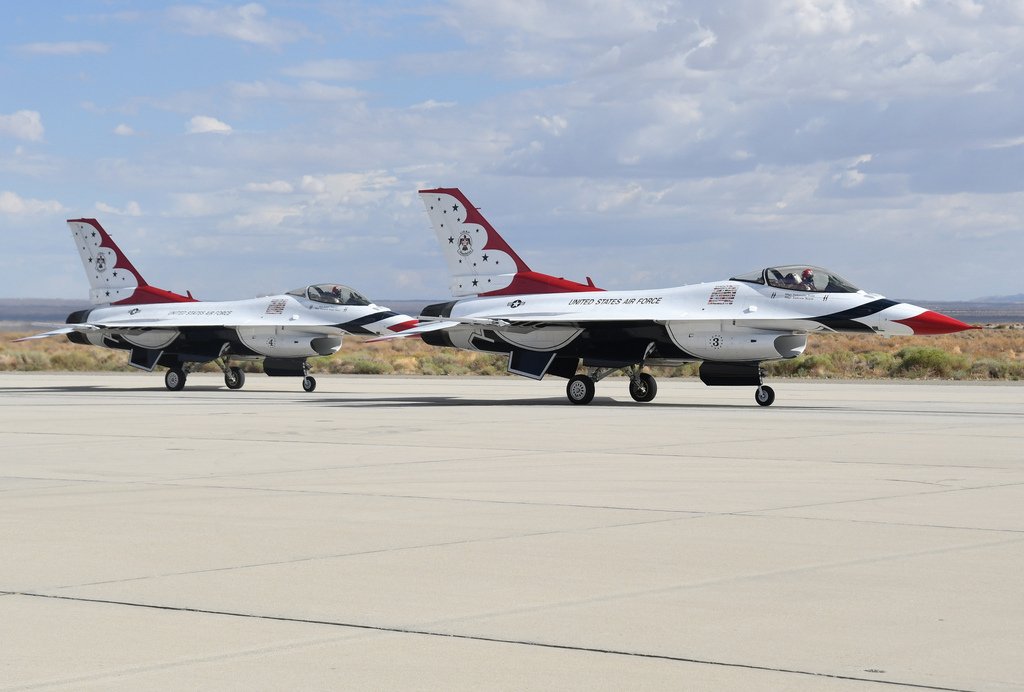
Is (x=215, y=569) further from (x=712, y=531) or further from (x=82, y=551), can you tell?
(x=712, y=531)

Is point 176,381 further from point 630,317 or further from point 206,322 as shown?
point 630,317

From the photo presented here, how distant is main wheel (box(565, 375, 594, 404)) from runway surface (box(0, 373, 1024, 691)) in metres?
8.53

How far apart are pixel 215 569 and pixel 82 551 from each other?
46.2 inches

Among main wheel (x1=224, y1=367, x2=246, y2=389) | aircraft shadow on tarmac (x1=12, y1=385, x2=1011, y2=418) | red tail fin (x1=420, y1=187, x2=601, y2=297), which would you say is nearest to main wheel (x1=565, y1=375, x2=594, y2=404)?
aircraft shadow on tarmac (x1=12, y1=385, x2=1011, y2=418)

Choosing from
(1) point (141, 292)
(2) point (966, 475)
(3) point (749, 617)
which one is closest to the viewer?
(3) point (749, 617)

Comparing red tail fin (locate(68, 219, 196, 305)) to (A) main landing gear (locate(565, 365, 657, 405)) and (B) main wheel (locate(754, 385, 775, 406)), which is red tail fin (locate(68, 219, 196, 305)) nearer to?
(A) main landing gear (locate(565, 365, 657, 405))

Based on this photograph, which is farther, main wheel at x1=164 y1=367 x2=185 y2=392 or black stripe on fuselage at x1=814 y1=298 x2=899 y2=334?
main wheel at x1=164 y1=367 x2=185 y2=392

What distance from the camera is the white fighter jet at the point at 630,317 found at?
78.5 ft

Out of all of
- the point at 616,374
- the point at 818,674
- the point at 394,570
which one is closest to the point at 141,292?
the point at 616,374

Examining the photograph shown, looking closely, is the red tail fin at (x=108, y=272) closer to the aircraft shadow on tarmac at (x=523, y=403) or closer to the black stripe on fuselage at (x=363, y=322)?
the aircraft shadow on tarmac at (x=523, y=403)

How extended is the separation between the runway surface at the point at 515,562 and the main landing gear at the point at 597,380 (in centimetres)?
855

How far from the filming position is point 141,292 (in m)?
37.5

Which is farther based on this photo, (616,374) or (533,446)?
(616,374)

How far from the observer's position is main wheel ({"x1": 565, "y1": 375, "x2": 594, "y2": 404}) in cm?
2642
